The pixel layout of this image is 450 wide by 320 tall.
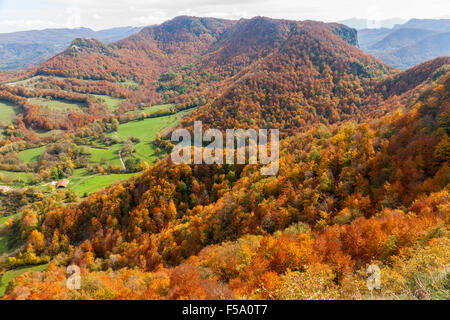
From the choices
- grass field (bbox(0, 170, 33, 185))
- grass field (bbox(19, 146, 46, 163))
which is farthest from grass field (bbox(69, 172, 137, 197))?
grass field (bbox(19, 146, 46, 163))

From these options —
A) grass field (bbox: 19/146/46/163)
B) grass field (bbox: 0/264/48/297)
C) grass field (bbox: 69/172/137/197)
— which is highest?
grass field (bbox: 19/146/46/163)

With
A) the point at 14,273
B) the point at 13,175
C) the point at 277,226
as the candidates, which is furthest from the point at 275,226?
the point at 13,175

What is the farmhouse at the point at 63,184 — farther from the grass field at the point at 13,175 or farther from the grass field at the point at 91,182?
the grass field at the point at 13,175

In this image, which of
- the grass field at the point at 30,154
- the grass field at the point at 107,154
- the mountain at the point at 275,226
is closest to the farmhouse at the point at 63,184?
the mountain at the point at 275,226

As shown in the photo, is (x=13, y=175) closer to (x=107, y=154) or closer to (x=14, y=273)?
(x=107, y=154)

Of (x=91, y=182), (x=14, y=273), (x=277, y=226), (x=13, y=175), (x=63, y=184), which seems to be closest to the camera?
(x=277, y=226)

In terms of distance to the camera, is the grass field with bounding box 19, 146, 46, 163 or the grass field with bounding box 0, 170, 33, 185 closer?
the grass field with bounding box 0, 170, 33, 185

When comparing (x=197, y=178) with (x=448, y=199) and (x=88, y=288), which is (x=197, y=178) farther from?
(x=448, y=199)

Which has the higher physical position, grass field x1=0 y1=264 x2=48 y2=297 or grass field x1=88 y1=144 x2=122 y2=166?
grass field x1=88 y1=144 x2=122 y2=166

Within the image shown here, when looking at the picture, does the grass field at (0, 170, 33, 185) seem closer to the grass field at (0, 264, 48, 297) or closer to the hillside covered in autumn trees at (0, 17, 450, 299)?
the hillside covered in autumn trees at (0, 17, 450, 299)
